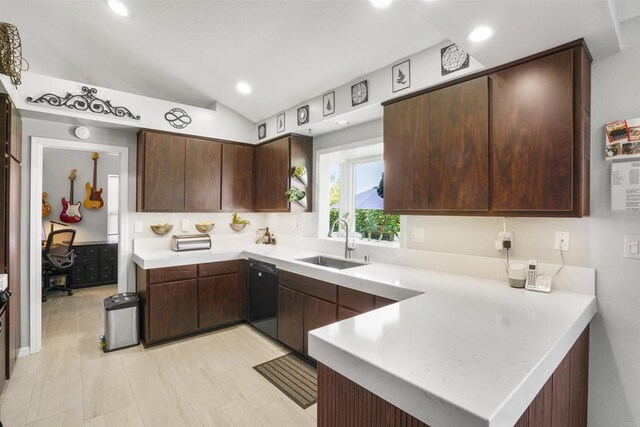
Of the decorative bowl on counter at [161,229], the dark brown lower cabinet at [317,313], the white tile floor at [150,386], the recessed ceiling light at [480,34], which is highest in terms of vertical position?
the recessed ceiling light at [480,34]

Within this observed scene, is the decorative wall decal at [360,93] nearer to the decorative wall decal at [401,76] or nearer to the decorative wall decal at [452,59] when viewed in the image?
the decorative wall decal at [401,76]

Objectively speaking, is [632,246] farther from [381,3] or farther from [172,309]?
[172,309]

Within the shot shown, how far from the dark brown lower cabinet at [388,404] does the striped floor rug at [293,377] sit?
1184mm

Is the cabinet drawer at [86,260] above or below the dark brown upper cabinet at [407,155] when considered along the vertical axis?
below

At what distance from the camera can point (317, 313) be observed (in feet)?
8.34

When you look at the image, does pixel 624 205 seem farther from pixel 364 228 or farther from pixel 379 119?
pixel 364 228

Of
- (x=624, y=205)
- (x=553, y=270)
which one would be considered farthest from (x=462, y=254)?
A: (x=624, y=205)

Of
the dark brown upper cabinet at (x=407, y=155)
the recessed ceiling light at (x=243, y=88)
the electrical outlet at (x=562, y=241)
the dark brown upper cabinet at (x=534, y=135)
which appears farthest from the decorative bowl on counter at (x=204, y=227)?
the electrical outlet at (x=562, y=241)

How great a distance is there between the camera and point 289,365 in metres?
2.68

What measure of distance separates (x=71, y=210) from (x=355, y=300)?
571 cm

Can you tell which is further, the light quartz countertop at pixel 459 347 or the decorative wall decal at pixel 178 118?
the decorative wall decal at pixel 178 118

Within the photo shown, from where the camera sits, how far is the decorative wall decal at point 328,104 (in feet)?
9.45

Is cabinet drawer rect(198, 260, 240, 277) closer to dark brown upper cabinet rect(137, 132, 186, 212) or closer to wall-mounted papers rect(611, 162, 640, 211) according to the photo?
dark brown upper cabinet rect(137, 132, 186, 212)

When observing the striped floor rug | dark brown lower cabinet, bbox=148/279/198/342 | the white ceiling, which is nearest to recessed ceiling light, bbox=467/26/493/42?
the white ceiling
